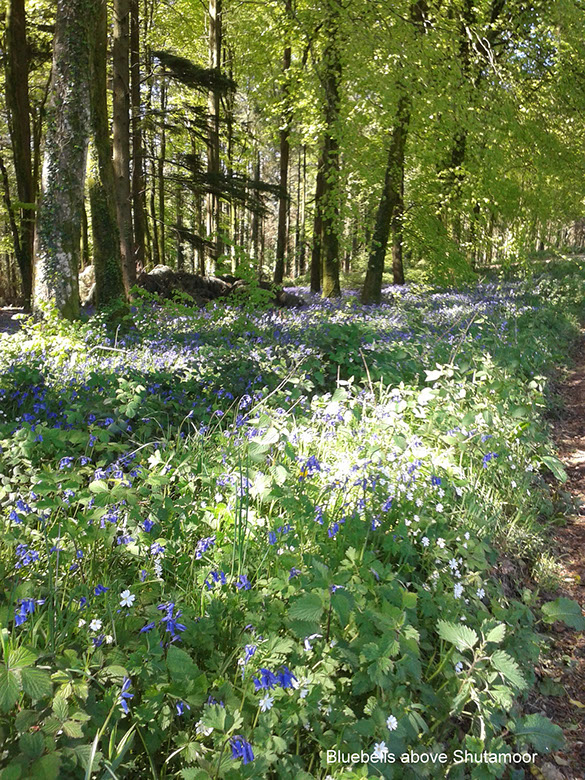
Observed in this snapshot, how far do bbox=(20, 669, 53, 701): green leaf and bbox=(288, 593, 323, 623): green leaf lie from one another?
0.80 meters

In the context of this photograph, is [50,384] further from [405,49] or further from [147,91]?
[147,91]

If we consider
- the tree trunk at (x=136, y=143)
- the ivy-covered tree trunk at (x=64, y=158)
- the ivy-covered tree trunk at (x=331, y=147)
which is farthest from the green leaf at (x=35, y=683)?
the tree trunk at (x=136, y=143)

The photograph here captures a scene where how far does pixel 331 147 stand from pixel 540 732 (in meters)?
14.1

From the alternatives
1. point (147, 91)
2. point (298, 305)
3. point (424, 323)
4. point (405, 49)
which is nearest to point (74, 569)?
point (424, 323)

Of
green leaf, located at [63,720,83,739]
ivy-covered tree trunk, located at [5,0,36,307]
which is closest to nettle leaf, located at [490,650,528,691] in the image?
green leaf, located at [63,720,83,739]

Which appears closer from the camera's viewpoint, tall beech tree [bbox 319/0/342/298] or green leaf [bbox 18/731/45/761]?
green leaf [bbox 18/731/45/761]

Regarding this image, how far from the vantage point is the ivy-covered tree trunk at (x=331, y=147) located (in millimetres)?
11875

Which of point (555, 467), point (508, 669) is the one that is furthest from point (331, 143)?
point (508, 669)

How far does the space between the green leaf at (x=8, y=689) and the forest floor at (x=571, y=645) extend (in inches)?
87.8

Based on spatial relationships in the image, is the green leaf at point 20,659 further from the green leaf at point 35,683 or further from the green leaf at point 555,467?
the green leaf at point 555,467

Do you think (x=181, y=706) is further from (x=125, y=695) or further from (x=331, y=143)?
(x=331, y=143)

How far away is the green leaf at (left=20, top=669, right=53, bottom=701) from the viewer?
1399mm

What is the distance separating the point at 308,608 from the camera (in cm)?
191

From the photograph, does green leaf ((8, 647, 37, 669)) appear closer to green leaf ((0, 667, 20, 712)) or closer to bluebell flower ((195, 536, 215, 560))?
green leaf ((0, 667, 20, 712))
